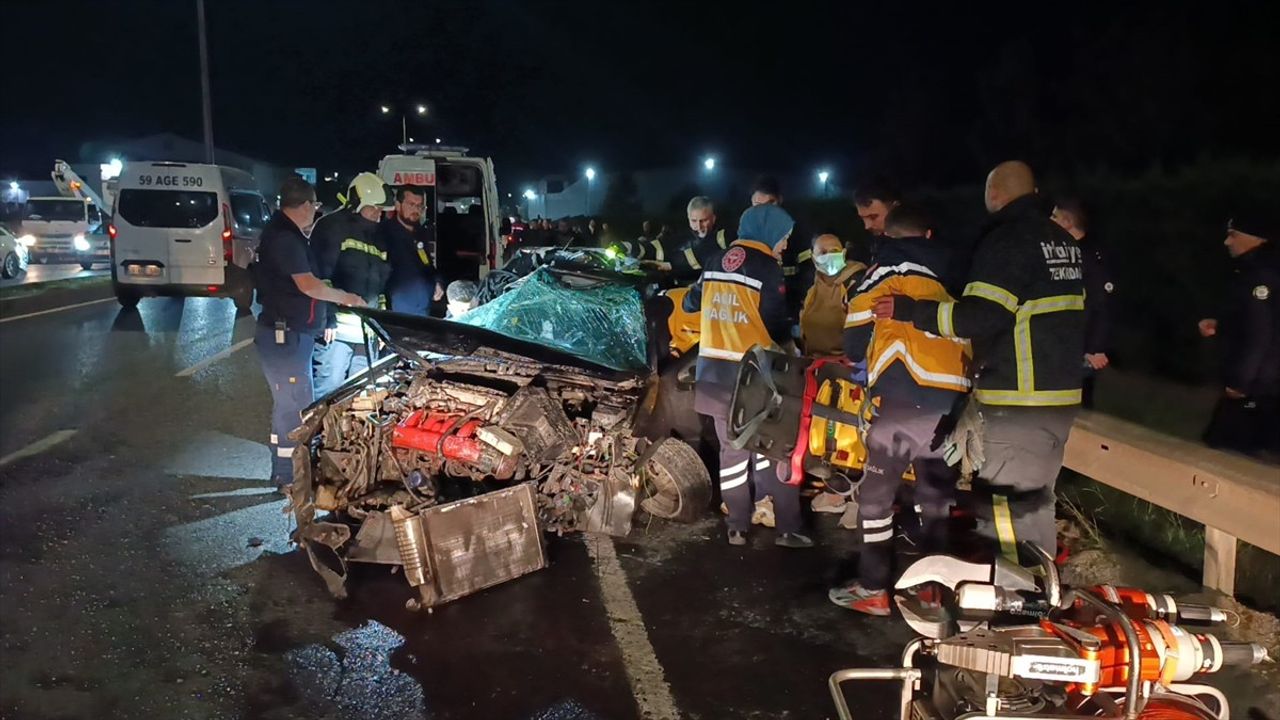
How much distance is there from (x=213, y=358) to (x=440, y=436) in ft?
23.7

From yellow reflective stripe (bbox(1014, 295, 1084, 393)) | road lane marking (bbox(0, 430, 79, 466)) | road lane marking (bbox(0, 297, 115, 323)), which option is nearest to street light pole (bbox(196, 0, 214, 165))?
road lane marking (bbox(0, 297, 115, 323))

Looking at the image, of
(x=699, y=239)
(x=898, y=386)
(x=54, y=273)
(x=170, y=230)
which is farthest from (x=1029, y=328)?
(x=54, y=273)

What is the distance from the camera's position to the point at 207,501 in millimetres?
6020

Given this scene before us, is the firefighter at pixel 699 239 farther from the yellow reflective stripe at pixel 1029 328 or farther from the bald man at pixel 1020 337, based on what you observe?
the yellow reflective stripe at pixel 1029 328

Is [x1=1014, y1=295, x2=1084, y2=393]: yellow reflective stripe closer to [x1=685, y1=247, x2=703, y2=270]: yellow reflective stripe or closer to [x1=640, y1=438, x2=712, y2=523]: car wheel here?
[x1=640, y1=438, x2=712, y2=523]: car wheel

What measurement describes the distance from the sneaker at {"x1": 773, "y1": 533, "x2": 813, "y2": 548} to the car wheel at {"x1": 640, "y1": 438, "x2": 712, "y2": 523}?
0.49 m

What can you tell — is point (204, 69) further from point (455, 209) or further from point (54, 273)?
point (455, 209)

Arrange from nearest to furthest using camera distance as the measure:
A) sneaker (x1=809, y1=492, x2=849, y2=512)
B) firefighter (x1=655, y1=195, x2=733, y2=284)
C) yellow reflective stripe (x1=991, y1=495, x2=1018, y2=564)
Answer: yellow reflective stripe (x1=991, y1=495, x2=1018, y2=564), sneaker (x1=809, y1=492, x2=849, y2=512), firefighter (x1=655, y1=195, x2=733, y2=284)

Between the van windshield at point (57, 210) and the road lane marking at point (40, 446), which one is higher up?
the van windshield at point (57, 210)

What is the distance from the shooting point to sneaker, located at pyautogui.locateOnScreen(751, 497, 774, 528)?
19.0ft

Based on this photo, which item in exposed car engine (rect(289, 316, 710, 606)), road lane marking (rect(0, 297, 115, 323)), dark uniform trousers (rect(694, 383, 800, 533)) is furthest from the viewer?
road lane marking (rect(0, 297, 115, 323))

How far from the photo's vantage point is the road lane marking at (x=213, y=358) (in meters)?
10.1

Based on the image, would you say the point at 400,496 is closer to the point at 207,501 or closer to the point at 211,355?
the point at 207,501

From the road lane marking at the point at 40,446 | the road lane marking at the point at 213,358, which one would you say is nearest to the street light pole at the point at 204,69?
the road lane marking at the point at 213,358
